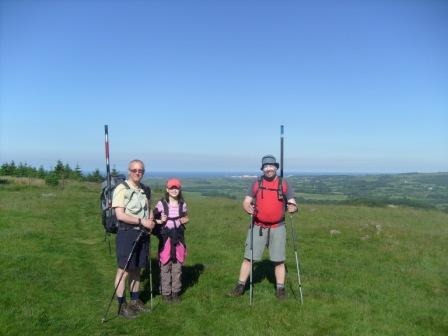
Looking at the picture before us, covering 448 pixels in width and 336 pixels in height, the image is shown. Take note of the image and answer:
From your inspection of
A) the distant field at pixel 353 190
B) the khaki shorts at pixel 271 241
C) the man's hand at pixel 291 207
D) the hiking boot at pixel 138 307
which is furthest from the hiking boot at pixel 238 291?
the distant field at pixel 353 190

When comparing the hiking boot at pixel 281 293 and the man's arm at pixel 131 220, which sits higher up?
the man's arm at pixel 131 220

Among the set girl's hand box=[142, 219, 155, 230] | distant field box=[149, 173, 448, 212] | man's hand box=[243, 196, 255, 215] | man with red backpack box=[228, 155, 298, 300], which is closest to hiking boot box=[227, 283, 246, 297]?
man with red backpack box=[228, 155, 298, 300]

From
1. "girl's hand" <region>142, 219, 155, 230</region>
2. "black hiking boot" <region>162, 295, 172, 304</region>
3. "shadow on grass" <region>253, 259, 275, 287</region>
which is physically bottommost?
"shadow on grass" <region>253, 259, 275, 287</region>

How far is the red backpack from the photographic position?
1020 cm

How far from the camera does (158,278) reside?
12266mm

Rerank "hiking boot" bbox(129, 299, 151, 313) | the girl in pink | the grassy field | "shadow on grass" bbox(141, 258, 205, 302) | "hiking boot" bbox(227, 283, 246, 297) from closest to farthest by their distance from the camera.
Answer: the grassy field
"hiking boot" bbox(129, 299, 151, 313)
the girl in pink
"hiking boot" bbox(227, 283, 246, 297)
"shadow on grass" bbox(141, 258, 205, 302)

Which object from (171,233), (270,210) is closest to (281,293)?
(270,210)

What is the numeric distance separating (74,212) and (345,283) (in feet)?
60.8

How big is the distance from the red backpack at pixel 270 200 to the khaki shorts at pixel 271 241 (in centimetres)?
26

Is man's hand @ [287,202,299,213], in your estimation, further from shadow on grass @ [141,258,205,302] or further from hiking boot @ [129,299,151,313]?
hiking boot @ [129,299,151,313]

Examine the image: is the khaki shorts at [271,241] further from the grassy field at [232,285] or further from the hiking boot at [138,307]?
the hiking boot at [138,307]

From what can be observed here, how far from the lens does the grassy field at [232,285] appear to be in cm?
892

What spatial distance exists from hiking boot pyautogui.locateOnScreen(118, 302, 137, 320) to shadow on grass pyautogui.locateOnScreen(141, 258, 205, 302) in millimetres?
1101

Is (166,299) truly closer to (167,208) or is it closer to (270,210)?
(167,208)
